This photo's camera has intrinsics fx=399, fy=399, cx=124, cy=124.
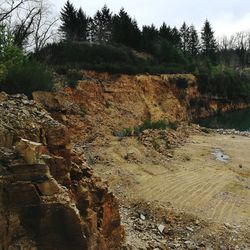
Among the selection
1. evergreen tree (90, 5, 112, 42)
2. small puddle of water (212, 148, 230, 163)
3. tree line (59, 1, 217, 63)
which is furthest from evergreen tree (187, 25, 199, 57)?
small puddle of water (212, 148, 230, 163)

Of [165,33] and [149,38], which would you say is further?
[165,33]

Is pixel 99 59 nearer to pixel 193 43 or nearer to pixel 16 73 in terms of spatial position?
pixel 16 73

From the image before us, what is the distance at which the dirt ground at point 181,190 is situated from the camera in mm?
12188

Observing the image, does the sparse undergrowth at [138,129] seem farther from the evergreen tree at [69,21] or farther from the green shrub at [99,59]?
the evergreen tree at [69,21]

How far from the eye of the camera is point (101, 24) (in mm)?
67125

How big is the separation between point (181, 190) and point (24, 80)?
1016 centimetres

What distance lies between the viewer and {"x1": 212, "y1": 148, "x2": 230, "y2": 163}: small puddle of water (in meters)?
22.4

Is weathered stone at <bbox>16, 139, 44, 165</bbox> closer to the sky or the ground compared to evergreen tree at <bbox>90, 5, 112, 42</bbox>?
closer to the ground

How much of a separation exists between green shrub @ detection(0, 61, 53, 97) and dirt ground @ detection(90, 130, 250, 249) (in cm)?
476

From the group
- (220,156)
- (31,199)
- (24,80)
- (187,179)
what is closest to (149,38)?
(220,156)

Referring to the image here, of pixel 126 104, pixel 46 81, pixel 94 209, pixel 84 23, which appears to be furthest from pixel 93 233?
pixel 84 23

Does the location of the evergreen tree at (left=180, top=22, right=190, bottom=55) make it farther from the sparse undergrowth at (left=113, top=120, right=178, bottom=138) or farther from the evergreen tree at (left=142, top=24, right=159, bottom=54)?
the sparse undergrowth at (left=113, top=120, right=178, bottom=138)

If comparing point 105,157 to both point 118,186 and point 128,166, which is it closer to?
point 128,166

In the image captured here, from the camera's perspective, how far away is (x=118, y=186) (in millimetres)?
16172
